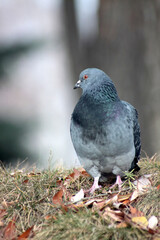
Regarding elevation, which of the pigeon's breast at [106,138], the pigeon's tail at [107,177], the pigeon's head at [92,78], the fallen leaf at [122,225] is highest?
the pigeon's head at [92,78]

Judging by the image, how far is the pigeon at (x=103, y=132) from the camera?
4118 mm

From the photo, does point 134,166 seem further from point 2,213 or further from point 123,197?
point 2,213

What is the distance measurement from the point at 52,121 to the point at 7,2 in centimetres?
529

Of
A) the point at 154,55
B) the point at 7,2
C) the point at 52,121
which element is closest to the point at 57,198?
the point at 154,55

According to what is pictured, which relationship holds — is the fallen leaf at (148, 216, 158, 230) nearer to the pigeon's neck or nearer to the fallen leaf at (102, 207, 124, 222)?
the fallen leaf at (102, 207, 124, 222)

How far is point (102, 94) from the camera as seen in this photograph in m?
4.36

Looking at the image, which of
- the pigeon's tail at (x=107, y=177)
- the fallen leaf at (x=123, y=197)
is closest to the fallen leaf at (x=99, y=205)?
the fallen leaf at (x=123, y=197)

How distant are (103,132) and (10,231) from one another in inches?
55.1

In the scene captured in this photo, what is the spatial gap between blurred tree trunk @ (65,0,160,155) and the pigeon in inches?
117

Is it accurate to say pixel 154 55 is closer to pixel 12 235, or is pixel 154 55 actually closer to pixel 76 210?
pixel 76 210

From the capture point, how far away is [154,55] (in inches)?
290

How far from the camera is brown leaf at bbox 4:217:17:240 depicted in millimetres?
3587

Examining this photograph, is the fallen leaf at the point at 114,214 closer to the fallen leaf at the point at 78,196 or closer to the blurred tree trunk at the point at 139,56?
the fallen leaf at the point at 78,196

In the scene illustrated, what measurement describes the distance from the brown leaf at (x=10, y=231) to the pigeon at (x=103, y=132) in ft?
3.34
